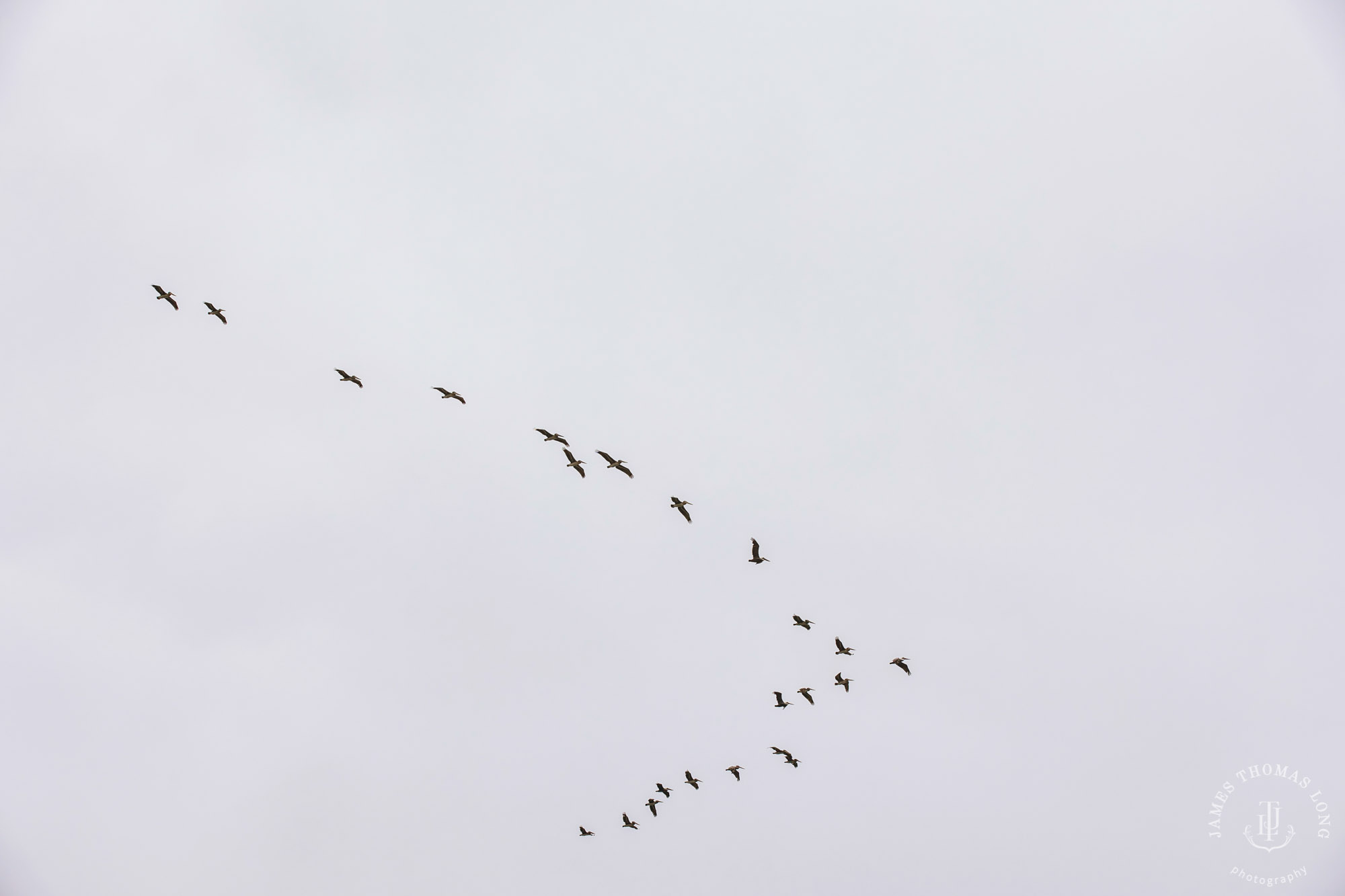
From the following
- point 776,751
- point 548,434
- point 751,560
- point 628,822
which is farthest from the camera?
point 628,822

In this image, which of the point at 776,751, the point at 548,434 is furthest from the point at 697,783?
the point at 548,434

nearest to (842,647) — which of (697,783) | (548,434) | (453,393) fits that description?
(697,783)

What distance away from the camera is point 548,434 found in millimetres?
77125

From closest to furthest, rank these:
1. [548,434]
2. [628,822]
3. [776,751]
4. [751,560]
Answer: [548,434], [751,560], [776,751], [628,822]

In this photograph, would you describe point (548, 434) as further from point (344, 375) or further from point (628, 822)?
point (628, 822)

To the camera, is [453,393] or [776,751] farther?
[776,751]

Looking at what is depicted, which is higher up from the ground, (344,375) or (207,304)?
(207,304)

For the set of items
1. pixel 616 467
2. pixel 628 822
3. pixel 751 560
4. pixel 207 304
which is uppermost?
pixel 207 304

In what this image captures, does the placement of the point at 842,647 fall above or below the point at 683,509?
below

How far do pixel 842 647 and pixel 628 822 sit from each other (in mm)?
38874

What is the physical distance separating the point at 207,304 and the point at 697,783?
72.0m

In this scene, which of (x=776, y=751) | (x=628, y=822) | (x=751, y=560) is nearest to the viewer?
(x=751, y=560)

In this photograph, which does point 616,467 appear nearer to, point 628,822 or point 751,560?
point 751,560

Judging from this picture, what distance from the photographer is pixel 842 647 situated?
294 ft
